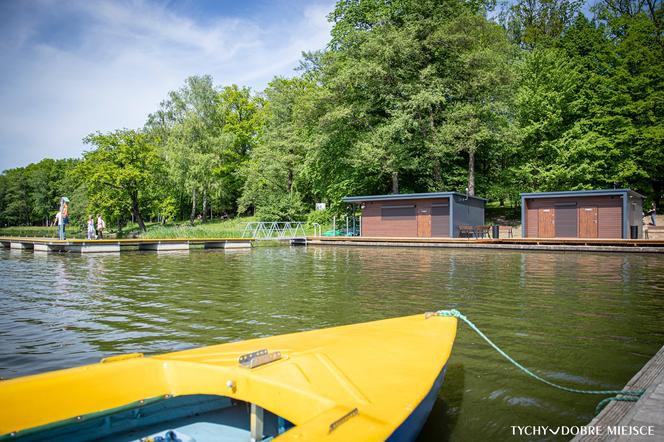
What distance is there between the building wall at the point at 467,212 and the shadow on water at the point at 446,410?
24043 millimetres

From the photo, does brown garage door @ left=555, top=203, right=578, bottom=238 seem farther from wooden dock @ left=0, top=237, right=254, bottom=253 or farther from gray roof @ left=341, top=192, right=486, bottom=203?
wooden dock @ left=0, top=237, right=254, bottom=253

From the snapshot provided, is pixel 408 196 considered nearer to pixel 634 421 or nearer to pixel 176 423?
pixel 634 421

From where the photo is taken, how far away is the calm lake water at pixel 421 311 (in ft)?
13.0

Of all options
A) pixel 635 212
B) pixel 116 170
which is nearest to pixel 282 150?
pixel 116 170

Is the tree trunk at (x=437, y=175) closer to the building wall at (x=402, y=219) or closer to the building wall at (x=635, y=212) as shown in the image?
the building wall at (x=402, y=219)

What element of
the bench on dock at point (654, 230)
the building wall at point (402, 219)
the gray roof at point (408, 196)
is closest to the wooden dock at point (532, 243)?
the building wall at point (402, 219)

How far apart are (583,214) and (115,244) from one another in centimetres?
2748

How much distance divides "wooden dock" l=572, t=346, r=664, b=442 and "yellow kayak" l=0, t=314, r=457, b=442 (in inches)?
37.0

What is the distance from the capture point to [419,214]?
28906 mm

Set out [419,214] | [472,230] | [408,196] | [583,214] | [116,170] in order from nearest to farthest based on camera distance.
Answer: [583,214]
[472,230]
[408,196]
[419,214]
[116,170]

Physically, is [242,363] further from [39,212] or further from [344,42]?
[39,212]

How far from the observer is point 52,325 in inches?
259

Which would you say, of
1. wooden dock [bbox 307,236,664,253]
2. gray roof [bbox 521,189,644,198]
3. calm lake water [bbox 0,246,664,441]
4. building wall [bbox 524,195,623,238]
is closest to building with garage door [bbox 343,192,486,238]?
wooden dock [bbox 307,236,664,253]

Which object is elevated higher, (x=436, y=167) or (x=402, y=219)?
(x=436, y=167)
